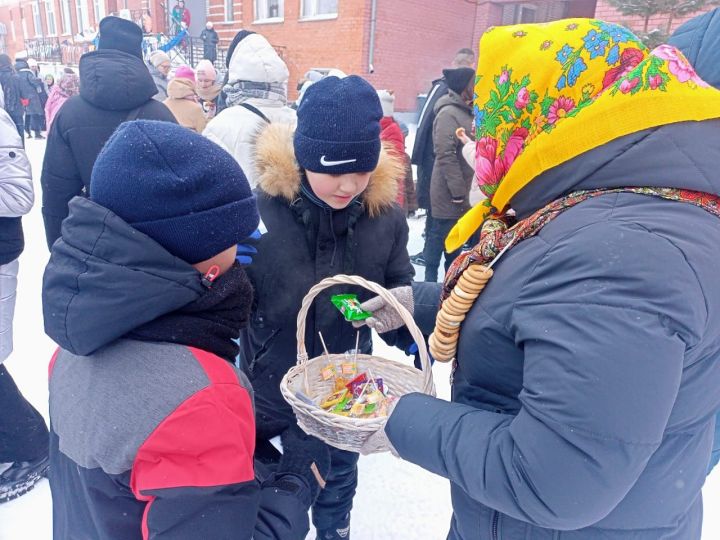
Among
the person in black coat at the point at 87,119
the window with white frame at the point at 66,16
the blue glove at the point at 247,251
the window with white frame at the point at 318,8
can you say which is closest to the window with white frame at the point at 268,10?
the window with white frame at the point at 318,8

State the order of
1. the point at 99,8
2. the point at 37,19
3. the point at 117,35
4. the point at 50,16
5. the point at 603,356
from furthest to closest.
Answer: the point at 37,19
the point at 50,16
the point at 99,8
the point at 117,35
the point at 603,356

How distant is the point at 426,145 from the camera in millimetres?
4637

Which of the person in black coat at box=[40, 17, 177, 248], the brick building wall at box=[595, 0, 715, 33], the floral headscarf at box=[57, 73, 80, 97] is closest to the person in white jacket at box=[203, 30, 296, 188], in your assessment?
the person in black coat at box=[40, 17, 177, 248]

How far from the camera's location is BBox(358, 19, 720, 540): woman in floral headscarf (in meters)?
0.68

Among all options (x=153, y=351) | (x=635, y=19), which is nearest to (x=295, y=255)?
(x=153, y=351)

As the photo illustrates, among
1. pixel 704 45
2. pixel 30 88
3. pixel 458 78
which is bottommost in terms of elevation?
pixel 30 88

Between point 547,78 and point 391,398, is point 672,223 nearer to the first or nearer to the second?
point 547,78

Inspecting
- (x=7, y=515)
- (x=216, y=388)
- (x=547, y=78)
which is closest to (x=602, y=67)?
(x=547, y=78)

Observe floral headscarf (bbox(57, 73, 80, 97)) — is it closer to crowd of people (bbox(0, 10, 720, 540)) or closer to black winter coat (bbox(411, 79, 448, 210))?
black winter coat (bbox(411, 79, 448, 210))

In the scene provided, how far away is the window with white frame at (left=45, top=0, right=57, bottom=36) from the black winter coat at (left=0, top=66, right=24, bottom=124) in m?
19.1

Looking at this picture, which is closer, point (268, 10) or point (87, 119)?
point (87, 119)

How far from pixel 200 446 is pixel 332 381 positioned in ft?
3.02

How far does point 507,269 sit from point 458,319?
149 mm

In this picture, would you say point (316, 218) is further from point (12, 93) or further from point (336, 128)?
point (12, 93)
